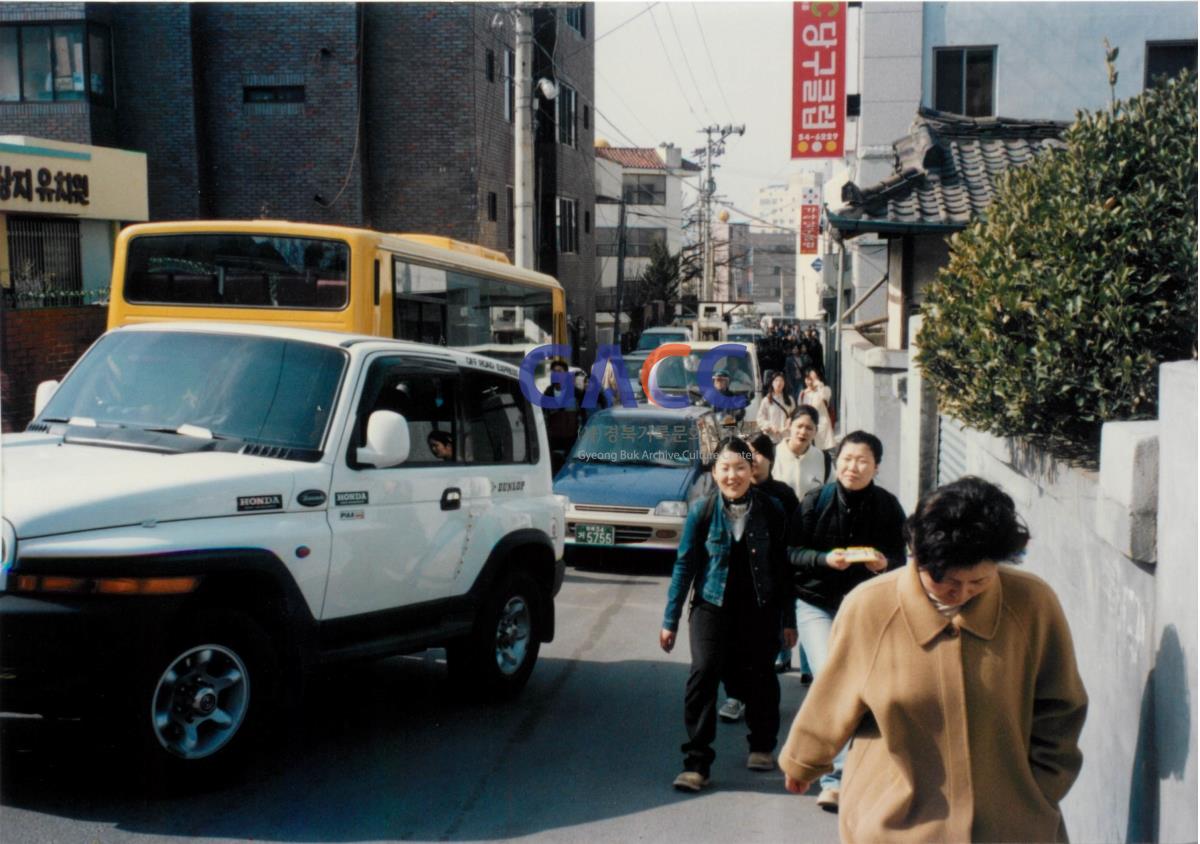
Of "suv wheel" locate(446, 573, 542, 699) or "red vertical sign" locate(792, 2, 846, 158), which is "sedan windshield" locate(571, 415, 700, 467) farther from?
"red vertical sign" locate(792, 2, 846, 158)

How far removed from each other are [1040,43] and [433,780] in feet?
71.7

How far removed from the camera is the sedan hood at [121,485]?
15.6 ft

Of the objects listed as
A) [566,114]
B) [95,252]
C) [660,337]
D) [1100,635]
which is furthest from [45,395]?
[566,114]

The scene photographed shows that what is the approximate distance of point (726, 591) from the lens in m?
5.70

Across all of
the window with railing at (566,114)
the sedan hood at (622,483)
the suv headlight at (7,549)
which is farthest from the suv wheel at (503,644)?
the window with railing at (566,114)

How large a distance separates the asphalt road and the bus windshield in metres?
4.11

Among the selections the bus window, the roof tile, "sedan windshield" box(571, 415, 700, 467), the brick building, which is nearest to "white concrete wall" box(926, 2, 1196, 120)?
the brick building

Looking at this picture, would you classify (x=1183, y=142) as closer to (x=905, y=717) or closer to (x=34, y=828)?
(x=905, y=717)

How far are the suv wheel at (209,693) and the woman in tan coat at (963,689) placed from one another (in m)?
3.04

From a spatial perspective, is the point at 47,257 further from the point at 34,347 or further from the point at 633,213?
the point at 633,213

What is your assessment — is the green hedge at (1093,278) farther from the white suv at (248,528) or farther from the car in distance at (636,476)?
the car in distance at (636,476)

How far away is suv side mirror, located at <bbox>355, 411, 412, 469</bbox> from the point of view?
19.0 feet

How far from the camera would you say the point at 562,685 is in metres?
7.69

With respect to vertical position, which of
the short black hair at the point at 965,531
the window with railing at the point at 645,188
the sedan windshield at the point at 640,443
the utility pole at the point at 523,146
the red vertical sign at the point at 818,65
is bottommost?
the sedan windshield at the point at 640,443
